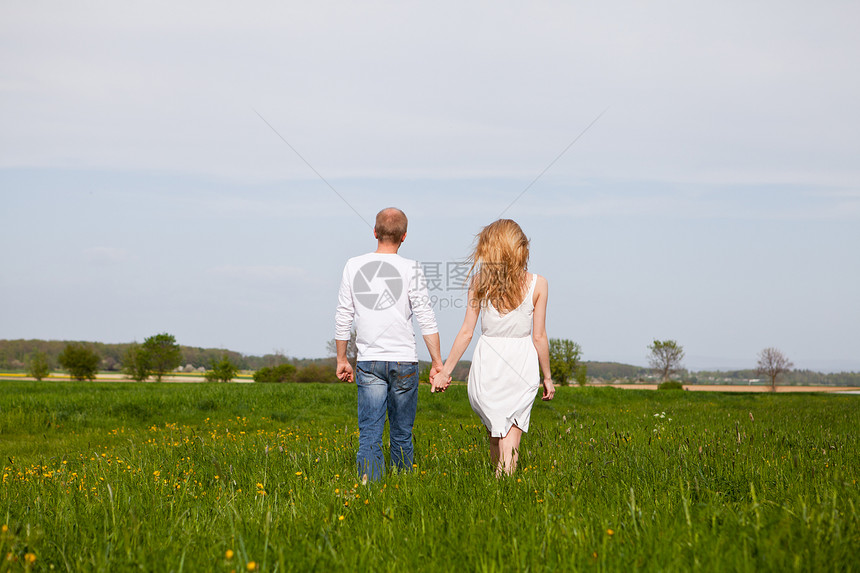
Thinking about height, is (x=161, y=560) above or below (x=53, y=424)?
above

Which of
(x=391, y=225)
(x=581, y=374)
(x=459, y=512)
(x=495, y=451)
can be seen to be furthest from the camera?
(x=581, y=374)

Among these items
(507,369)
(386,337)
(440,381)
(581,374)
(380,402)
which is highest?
(386,337)

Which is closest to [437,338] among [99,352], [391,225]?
[391,225]

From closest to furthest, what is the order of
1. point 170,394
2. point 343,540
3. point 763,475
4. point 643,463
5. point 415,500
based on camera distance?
point 343,540
point 415,500
point 763,475
point 643,463
point 170,394

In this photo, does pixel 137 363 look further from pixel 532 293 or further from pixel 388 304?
pixel 532 293

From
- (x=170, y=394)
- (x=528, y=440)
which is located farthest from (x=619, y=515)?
(x=170, y=394)

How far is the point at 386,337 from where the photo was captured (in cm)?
570

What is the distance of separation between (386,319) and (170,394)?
1415 cm

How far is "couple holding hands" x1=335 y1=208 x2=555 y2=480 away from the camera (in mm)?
5645

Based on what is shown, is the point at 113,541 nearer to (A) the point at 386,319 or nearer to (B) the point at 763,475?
(A) the point at 386,319

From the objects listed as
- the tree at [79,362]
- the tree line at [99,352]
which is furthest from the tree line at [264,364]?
the tree line at [99,352]

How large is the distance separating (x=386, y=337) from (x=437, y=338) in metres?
0.55

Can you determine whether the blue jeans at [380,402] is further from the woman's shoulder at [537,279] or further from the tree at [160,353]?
the tree at [160,353]

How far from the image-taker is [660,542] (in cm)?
284
